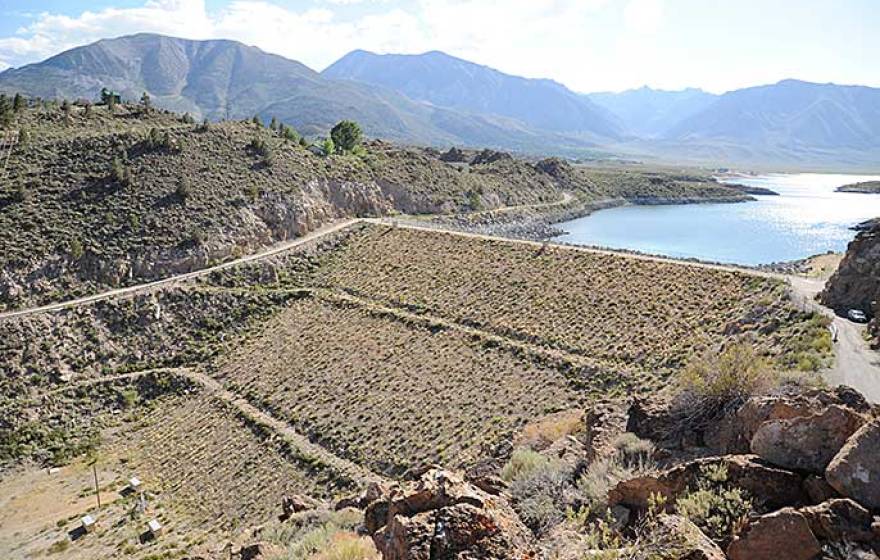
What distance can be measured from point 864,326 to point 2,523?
35.0 metres

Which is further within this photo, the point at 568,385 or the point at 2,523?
the point at 568,385

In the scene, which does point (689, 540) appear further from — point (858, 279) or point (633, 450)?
point (858, 279)

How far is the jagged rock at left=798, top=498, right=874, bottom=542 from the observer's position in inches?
261

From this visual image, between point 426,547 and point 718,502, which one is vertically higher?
point 718,502

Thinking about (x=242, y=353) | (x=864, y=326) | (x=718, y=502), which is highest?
(x=718, y=502)

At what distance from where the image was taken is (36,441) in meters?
31.0

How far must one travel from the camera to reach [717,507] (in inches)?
312

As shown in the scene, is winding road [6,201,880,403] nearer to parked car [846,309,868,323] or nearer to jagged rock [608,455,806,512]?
parked car [846,309,868,323]

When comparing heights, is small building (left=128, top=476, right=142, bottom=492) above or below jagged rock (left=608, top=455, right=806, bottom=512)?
below

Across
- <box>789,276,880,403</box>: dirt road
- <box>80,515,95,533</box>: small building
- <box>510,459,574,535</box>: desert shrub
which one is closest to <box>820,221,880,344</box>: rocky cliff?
<box>789,276,880,403</box>: dirt road

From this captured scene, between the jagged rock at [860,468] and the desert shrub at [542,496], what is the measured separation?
407cm

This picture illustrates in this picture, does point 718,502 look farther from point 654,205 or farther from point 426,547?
point 654,205

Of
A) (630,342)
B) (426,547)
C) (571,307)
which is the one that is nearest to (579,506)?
(426,547)

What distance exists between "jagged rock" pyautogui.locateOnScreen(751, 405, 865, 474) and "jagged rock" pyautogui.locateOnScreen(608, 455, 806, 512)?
272 millimetres
